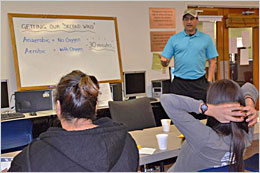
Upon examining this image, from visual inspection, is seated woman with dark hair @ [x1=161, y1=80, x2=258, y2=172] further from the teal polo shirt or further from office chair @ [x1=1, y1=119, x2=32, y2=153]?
the teal polo shirt

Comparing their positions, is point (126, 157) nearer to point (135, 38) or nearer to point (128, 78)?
point (128, 78)

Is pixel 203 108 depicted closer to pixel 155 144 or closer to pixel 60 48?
pixel 155 144

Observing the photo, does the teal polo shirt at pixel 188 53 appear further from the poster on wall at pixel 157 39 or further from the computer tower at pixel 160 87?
the poster on wall at pixel 157 39

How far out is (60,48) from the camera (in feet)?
14.5

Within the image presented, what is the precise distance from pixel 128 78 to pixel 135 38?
65 centimetres

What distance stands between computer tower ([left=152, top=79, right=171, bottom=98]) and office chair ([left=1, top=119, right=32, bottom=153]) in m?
2.14

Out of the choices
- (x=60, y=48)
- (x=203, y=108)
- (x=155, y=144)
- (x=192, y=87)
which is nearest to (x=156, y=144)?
(x=155, y=144)

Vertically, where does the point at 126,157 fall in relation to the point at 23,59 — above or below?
below

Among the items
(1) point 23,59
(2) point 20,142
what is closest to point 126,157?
(2) point 20,142

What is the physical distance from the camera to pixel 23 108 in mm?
3898

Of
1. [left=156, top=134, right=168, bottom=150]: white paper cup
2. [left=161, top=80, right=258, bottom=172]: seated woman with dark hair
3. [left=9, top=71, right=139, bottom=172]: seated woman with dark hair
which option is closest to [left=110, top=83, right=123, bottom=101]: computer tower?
[left=156, top=134, right=168, bottom=150]: white paper cup

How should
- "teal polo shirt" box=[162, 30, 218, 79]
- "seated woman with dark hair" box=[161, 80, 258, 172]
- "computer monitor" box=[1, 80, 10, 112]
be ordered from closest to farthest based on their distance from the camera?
"seated woman with dark hair" box=[161, 80, 258, 172]
"computer monitor" box=[1, 80, 10, 112]
"teal polo shirt" box=[162, 30, 218, 79]

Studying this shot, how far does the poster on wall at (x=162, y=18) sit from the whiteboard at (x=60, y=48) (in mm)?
652

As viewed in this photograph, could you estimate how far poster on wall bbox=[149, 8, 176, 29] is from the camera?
5195 millimetres
